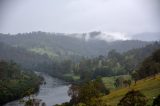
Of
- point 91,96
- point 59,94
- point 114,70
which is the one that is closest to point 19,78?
point 59,94

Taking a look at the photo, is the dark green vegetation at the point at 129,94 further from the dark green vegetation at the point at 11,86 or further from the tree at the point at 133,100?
the dark green vegetation at the point at 11,86

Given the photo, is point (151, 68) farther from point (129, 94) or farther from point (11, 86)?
point (129, 94)

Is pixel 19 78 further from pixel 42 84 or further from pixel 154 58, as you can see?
pixel 154 58


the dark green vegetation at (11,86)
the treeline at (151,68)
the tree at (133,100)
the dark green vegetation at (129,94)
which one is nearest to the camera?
the tree at (133,100)

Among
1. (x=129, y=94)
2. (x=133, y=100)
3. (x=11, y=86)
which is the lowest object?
(x=11, y=86)

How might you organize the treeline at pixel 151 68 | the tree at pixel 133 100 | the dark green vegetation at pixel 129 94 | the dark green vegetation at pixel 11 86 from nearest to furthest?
the tree at pixel 133 100, the dark green vegetation at pixel 129 94, the treeline at pixel 151 68, the dark green vegetation at pixel 11 86

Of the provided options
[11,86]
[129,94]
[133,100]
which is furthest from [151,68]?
[133,100]

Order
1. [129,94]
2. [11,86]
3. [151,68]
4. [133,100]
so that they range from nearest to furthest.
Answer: [133,100] → [129,94] → [151,68] → [11,86]

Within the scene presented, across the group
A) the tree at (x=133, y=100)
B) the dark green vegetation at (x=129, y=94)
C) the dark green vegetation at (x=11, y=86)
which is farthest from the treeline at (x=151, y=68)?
the tree at (x=133, y=100)

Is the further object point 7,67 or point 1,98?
point 7,67

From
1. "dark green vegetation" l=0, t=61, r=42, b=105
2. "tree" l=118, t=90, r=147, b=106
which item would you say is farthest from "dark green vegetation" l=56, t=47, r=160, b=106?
"dark green vegetation" l=0, t=61, r=42, b=105

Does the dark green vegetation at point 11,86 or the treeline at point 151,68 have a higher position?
the treeline at point 151,68

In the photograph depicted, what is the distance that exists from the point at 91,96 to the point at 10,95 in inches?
3036

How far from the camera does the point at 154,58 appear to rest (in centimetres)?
10250
